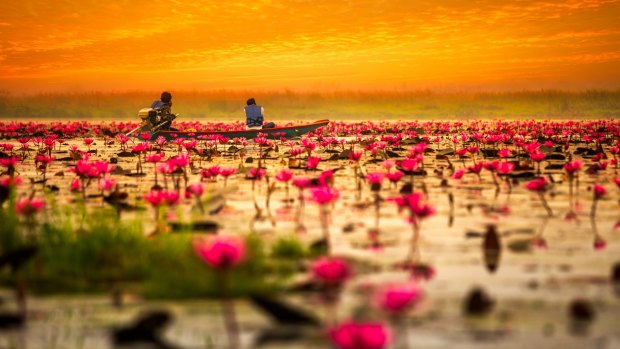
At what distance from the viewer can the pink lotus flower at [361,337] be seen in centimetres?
182

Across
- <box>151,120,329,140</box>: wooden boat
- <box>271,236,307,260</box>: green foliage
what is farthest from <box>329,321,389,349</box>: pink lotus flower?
<box>151,120,329,140</box>: wooden boat

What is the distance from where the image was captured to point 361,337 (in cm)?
183

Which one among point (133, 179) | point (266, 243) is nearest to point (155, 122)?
point (133, 179)

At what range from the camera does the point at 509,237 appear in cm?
456

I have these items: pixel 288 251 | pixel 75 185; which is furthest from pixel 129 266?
pixel 75 185

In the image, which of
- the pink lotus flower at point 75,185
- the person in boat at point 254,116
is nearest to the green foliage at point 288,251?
the pink lotus flower at point 75,185

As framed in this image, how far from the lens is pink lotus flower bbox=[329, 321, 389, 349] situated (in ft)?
5.97

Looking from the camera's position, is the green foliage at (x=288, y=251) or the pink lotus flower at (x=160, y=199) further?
the pink lotus flower at (x=160, y=199)

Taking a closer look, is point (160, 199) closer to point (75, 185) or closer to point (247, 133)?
point (75, 185)

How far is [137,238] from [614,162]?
9420mm

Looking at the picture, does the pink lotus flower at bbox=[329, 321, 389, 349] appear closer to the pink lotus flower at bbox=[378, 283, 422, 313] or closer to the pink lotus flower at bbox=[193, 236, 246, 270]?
the pink lotus flower at bbox=[378, 283, 422, 313]

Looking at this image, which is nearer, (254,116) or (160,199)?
(160,199)

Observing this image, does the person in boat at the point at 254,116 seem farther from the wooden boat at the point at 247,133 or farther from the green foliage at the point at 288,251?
the green foliage at the point at 288,251

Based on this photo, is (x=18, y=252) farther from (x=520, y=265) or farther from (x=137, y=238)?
(x=520, y=265)
